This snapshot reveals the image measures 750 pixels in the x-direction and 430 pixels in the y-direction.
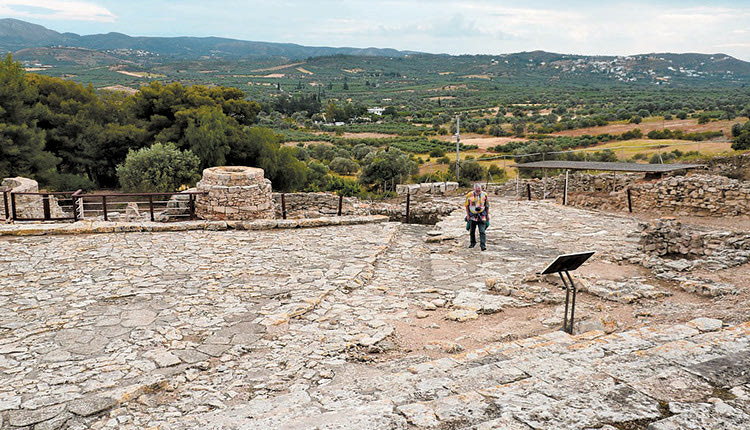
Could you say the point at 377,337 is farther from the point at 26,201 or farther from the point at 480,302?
the point at 26,201

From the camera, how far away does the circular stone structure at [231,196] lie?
13633mm

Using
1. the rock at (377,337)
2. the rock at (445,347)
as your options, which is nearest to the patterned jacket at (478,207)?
the rock at (377,337)

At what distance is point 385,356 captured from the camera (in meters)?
5.66

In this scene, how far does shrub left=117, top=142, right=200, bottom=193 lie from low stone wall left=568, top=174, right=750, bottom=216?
58.1ft

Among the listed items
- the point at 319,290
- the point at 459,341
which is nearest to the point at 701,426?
the point at 459,341

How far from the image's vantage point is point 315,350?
5.70 meters

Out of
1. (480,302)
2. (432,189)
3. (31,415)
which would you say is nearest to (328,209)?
(432,189)

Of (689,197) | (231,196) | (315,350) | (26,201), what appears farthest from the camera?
(26,201)

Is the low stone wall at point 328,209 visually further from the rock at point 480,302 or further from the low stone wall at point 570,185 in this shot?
the rock at point 480,302

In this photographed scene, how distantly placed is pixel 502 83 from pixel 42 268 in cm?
13941

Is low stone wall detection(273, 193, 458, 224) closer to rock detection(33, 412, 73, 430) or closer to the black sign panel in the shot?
the black sign panel

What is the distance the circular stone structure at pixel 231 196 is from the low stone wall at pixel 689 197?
1186 cm

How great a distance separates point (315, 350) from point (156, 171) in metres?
19.7

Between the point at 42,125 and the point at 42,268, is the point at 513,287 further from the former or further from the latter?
the point at 42,125
